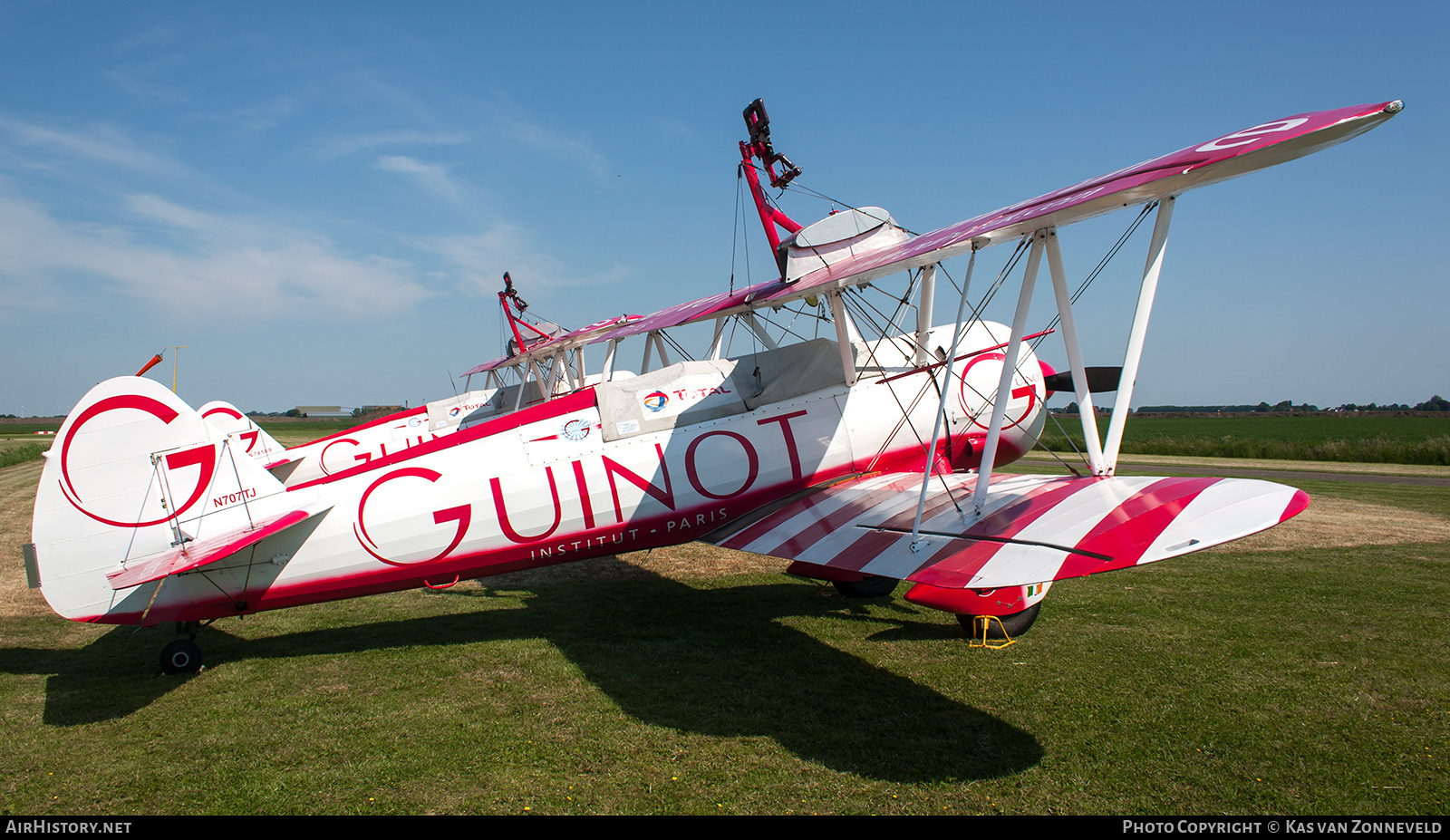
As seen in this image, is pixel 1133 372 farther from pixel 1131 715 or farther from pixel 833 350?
pixel 833 350

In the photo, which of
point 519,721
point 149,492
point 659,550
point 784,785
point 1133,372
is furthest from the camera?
point 659,550

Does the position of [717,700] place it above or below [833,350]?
below

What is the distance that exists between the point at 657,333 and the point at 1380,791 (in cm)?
841

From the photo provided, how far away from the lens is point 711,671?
17.8 feet

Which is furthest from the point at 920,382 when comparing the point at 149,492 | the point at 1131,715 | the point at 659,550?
the point at 149,492

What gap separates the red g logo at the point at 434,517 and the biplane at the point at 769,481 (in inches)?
0.6

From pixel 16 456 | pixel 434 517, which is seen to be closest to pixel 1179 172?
pixel 434 517

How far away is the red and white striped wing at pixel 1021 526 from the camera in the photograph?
10.8 ft

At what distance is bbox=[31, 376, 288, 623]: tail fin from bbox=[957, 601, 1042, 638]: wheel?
5586mm

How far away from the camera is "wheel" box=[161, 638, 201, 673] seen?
548 centimetres

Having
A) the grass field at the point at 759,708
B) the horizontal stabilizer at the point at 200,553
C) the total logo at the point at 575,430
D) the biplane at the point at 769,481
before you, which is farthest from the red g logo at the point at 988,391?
the horizontal stabilizer at the point at 200,553

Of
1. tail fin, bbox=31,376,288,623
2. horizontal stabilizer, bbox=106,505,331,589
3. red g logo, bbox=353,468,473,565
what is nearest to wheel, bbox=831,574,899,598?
red g logo, bbox=353,468,473,565

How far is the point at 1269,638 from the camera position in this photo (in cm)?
571

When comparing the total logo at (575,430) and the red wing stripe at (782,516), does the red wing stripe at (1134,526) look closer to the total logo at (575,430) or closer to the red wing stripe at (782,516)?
the red wing stripe at (782,516)
